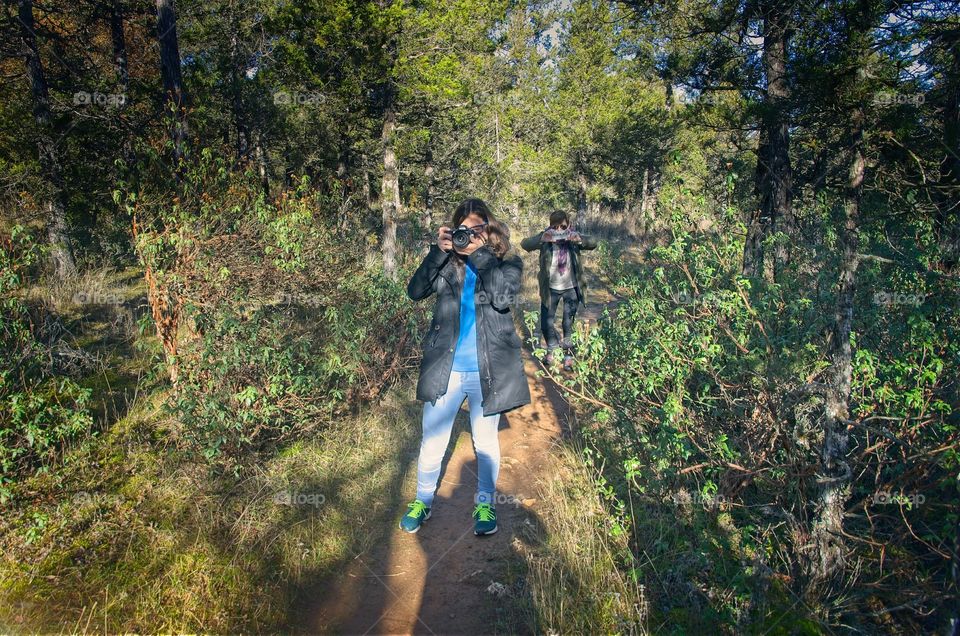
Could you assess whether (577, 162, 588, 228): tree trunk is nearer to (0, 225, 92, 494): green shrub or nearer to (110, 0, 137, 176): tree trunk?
(110, 0, 137, 176): tree trunk

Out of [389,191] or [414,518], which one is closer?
[414,518]

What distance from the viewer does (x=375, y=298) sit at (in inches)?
231

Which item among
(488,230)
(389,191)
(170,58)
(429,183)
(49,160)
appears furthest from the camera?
(429,183)

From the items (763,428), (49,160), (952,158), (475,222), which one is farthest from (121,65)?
(952,158)

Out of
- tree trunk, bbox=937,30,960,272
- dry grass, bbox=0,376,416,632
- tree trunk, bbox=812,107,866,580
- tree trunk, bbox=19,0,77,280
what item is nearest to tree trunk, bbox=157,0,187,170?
dry grass, bbox=0,376,416,632

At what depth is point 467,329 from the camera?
3676 mm

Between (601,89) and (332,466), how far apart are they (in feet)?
65.0

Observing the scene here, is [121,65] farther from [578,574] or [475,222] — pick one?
[578,574]

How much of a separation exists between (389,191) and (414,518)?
7.23 meters

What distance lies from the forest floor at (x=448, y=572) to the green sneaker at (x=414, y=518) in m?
0.06

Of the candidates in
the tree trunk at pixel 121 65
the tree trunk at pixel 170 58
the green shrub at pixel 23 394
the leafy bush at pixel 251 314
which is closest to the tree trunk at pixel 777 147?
the leafy bush at pixel 251 314

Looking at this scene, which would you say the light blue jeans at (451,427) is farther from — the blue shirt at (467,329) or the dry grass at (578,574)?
the dry grass at (578,574)

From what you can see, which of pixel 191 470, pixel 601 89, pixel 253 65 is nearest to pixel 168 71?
pixel 191 470

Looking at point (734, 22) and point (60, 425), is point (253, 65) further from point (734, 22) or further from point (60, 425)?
point (60, 425)
